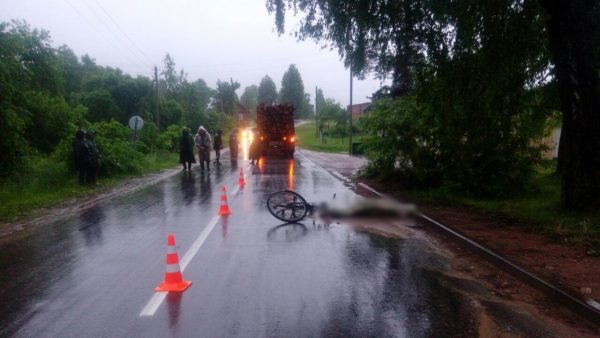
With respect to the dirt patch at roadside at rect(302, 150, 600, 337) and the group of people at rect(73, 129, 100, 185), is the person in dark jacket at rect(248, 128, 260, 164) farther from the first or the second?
the dirt patch at roadside at rect(302, 150, 600, 337)

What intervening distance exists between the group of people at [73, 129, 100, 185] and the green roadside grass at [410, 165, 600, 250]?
33.0 feet

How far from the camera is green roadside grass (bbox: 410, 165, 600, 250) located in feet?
28.0

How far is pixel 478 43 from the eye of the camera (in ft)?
31.5

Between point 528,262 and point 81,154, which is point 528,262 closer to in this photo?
point 528,262

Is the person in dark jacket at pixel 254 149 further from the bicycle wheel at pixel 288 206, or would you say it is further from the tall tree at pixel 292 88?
the tall tree at pixel 292 88

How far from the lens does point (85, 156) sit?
15430mm

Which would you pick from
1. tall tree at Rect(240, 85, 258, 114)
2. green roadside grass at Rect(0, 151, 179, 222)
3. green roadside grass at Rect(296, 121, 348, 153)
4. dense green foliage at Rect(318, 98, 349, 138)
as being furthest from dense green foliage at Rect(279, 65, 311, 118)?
green roadside grass at Rect(0, 151, 179, 222)

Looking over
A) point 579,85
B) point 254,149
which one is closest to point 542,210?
point 579,85

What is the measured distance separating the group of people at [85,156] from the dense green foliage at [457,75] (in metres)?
7.85

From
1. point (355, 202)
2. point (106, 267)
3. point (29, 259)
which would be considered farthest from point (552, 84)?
point (29, 259)

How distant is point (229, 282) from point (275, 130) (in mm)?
27078

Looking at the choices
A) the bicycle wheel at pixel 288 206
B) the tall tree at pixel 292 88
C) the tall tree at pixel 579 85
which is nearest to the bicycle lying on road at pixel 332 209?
the bicycle wheel at pixel 288 206

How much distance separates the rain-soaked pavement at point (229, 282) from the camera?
15.5 feet

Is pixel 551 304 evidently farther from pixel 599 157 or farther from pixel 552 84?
pixel 552 84
